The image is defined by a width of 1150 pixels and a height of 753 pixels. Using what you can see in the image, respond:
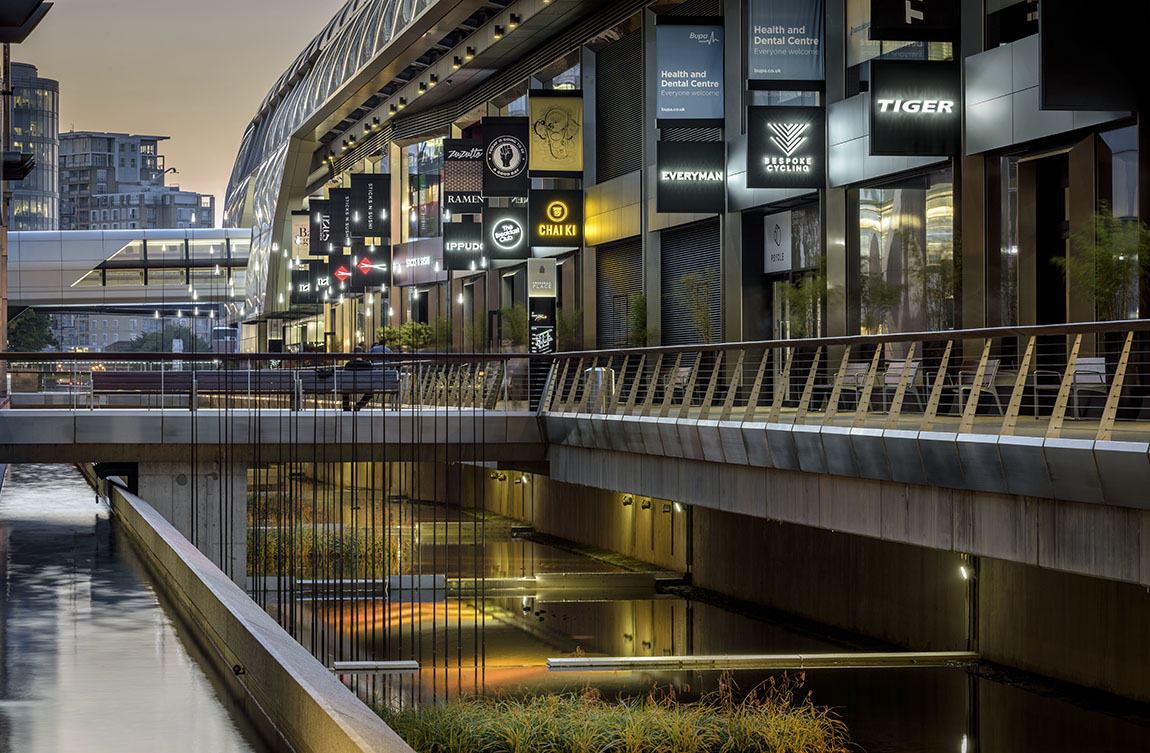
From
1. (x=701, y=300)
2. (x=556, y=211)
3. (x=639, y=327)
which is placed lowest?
(x=639, y=327)

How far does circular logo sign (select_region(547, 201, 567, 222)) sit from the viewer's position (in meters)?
38.3

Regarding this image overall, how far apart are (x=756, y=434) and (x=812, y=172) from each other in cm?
1045

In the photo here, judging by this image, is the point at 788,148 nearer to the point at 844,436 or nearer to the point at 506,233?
the point at 844,436

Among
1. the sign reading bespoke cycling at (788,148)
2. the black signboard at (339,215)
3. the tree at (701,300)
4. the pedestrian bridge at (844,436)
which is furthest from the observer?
the black signboard at (339,215)

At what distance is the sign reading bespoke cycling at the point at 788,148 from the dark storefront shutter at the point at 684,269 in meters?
5.57

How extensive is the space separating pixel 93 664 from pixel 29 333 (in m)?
111

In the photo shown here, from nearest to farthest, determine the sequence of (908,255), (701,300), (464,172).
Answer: (908,255), (701,300), (464,172)

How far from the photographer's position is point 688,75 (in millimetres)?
27781

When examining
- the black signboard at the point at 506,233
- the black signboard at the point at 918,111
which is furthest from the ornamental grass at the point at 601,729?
the black signboard at the point at 506,233

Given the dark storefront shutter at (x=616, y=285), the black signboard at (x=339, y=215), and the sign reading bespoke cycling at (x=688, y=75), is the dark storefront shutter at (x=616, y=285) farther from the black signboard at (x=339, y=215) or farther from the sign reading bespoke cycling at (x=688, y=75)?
the black signboard at (x=339, y=215)

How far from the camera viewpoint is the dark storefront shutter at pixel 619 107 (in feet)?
118

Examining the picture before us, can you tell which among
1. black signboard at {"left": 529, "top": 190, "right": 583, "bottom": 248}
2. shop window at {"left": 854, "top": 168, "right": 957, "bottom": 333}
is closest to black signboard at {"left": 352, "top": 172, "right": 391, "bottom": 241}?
black signboard at {"left": 529, "top": 190, "right": 583, "bottom": 248}

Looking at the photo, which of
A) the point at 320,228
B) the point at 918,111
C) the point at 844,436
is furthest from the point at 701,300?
the point at 320,228

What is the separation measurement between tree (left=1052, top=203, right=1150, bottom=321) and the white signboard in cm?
1010
